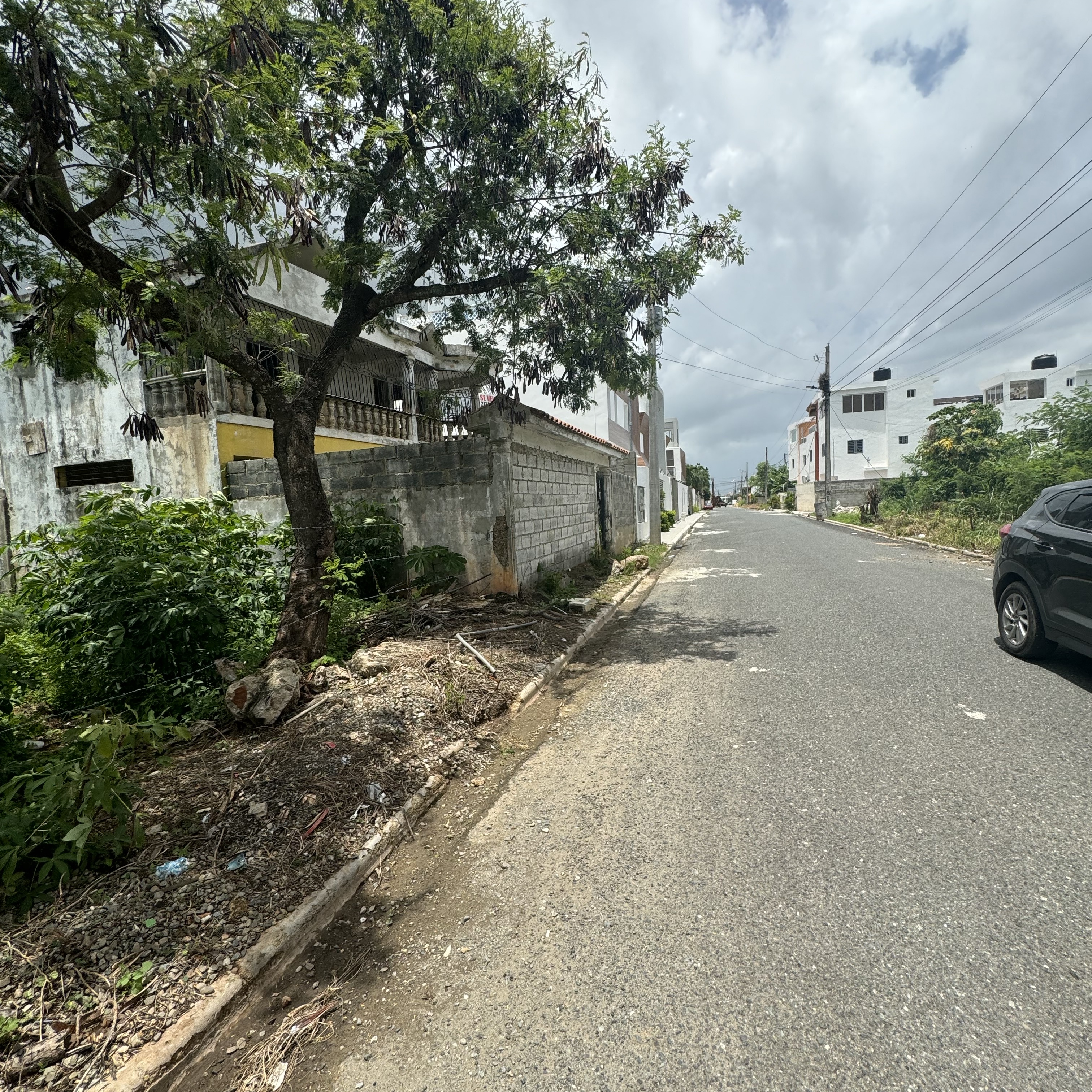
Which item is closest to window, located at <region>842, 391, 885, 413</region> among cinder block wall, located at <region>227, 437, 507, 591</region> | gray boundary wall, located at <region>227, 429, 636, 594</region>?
gray boundary wall, located at <region>227, 429, 636, 594</region>

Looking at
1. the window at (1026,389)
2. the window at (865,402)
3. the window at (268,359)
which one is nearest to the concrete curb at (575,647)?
the window at (268,359)

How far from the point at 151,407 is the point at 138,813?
394 inches

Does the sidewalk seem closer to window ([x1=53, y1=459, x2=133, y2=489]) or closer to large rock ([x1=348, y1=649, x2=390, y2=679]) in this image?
window ([x1=53, y1=459, x2=133, y2=489])

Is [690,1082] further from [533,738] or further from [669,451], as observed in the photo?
[669,451]

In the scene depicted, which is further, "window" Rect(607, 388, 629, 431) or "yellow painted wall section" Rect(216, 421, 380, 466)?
A: "window" Rect(607, 388, 629, 431)

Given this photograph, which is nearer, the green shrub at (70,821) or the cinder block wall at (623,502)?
the green shrub at (70,821)

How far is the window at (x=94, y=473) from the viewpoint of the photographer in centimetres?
1133

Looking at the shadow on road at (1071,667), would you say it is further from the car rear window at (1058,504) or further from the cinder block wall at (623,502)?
the cinder block wall at (623,502)

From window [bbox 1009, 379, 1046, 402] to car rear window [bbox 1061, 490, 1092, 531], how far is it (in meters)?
54.0

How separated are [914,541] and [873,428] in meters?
34.6

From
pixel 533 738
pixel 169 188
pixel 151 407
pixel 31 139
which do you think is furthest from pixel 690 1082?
pixel 151 407

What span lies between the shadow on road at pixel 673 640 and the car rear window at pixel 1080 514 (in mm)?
2940

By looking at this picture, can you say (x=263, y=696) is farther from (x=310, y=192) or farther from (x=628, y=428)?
(x=628, y=428)

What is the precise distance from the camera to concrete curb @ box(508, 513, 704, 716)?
207 inches
